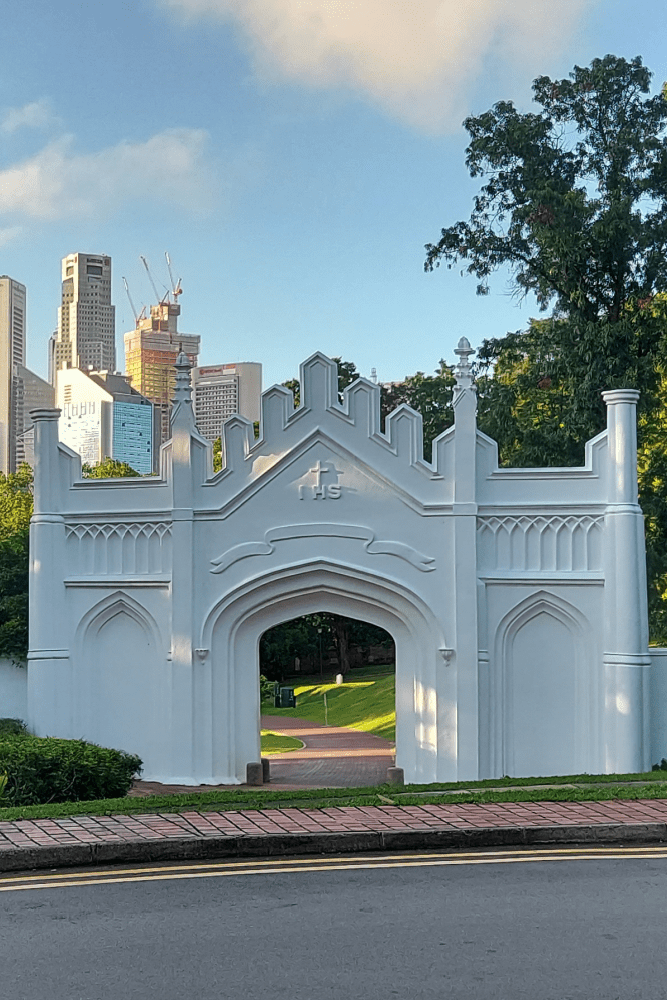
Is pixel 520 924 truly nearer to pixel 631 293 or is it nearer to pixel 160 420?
pixel 631 293

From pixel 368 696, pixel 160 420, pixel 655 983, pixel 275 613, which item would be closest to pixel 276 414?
pixel 275 613

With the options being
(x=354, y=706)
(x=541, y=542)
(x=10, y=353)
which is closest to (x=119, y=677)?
(x=541, y=542)

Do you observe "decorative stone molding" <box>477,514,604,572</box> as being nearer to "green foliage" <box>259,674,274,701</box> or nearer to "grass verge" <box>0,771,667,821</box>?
"grass verge" <box>0,771,667,821</box>

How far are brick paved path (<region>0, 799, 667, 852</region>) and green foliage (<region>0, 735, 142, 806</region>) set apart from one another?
282 centimetres

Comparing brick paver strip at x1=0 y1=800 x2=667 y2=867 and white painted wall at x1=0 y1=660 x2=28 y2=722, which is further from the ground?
white painted wall at x1=0 y1=660 x2=28 y2=722

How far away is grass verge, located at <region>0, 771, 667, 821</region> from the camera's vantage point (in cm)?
→ 1079

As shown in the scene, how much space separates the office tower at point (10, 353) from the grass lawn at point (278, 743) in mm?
101418

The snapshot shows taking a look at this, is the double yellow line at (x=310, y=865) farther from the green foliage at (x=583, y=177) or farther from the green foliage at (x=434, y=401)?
the green foliage at (x=434, y=401)

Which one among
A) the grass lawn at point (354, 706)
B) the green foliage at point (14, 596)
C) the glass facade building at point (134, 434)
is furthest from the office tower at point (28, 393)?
the green foliage at point (14, 596)

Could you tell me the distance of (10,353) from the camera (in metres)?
147

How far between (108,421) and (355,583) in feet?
394

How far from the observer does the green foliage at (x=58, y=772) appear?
510 inches

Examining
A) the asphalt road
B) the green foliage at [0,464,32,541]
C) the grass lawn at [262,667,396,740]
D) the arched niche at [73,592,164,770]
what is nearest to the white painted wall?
the arched niche at [73,592,164,770]

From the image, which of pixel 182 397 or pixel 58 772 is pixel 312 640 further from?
pixel 58 772
